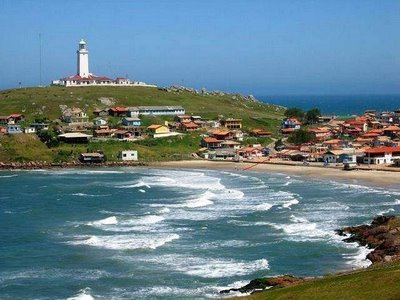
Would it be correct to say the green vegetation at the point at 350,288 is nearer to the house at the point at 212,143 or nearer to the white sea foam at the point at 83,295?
the white sea foam at the point at 83,295

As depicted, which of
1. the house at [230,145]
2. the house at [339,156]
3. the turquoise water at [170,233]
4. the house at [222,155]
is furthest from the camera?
the house at [230,145]

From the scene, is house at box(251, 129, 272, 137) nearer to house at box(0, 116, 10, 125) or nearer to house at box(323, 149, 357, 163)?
house at box(323, 149, 357, 163)

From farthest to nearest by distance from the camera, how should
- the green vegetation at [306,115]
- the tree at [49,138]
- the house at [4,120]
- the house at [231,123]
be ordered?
1. the green vegetation at [306,115]
2. the house at [231,123]
3. the house at [4,120]
4. the tree at [49,138]

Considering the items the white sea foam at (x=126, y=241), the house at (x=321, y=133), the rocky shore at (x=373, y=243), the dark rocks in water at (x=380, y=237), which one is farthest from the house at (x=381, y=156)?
the white sea foam at (x=126, y=241)

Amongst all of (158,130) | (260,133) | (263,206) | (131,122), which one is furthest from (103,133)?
(263,206)

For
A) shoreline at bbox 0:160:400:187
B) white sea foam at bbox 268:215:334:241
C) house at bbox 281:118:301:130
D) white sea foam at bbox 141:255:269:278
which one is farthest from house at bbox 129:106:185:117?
white sea foam at bbox 141:255:269:278

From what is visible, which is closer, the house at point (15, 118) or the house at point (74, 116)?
the house at point (15, 118)

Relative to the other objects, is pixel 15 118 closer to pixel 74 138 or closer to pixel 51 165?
pixel 74 138
